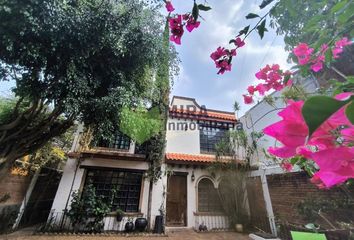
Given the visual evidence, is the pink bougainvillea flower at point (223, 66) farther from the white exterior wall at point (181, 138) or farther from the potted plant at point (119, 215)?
the white exterior wall at point (181, 138)

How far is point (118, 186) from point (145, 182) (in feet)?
4.13

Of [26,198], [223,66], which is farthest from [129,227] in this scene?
[223,66]

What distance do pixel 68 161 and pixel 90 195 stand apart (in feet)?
6.78

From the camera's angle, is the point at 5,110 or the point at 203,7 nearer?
the point at 203,7

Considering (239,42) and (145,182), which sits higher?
(145,182)

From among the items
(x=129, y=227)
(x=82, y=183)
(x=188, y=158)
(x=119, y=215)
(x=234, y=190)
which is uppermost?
(x=188, y=158)

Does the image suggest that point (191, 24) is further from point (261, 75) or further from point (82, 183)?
point (82, 183)

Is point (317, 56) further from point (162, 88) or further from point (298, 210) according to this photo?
point (162, 88)

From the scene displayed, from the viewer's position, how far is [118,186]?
882 centimetres

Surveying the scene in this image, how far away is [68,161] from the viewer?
8.59m

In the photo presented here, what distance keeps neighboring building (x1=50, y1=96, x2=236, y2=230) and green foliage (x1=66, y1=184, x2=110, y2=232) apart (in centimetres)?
58

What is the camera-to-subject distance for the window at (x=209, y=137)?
432 inches

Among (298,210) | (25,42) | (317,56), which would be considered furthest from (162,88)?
(317,56)

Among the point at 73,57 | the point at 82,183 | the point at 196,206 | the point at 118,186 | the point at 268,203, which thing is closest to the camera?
the point at 73,57
